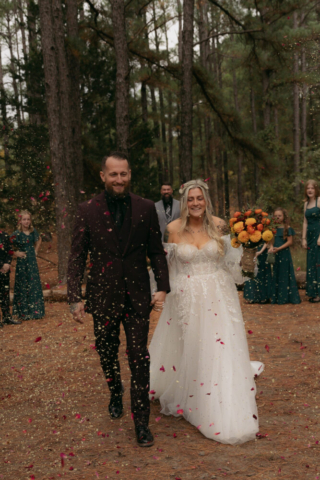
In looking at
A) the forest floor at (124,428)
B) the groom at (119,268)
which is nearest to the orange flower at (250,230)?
the groom at (119,268)

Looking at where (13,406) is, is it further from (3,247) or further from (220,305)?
(3,247)

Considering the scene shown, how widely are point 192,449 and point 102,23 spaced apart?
39.1 ft

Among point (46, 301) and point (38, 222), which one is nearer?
point (46, 301)

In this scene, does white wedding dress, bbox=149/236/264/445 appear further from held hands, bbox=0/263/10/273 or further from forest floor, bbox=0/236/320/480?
held hands, bbox=0/263/10/273

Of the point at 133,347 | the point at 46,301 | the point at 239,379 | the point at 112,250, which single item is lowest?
the point at 46,301

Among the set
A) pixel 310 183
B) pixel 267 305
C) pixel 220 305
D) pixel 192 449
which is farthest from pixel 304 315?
pixel 192 449

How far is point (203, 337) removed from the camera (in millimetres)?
4188

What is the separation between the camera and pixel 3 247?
833 cm

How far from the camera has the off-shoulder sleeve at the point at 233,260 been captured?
4.50 meters

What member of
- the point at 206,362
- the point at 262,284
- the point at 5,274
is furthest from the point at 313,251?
the point at 5,274

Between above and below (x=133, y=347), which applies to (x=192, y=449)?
below

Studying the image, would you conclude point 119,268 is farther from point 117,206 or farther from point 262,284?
point 262,284

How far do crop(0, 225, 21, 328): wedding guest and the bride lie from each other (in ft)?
15.0

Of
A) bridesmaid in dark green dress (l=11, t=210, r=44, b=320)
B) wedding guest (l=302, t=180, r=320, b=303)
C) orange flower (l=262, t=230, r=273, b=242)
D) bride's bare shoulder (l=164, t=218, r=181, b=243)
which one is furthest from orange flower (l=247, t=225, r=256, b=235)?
bridesmaid in dark green dress (l=11, t=210, r=44, b=320)
